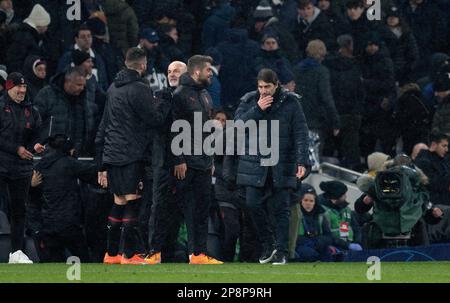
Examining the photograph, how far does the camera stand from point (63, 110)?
21062 mm

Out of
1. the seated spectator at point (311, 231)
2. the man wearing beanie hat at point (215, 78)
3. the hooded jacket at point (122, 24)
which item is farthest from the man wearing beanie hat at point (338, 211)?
the hooded jacket at point (122, 24)

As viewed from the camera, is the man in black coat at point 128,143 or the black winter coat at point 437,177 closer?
the man in black coat at point 128,143

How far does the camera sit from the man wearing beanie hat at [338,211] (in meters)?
22.8

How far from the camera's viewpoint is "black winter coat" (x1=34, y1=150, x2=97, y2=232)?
787 inches

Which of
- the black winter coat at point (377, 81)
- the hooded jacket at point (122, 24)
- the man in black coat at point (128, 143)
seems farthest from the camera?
the black winter coat at point (377, 81)

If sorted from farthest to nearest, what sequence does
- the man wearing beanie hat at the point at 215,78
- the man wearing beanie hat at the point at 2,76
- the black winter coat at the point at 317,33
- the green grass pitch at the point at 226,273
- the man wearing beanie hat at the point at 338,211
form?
the black winter coat at the point at 317,33, the man wearing beanie hat at the point at 215,78, the man wearing beanie hat at the point at 338,211, the man wearing beanie hat at the point at 2,76, the green grass pitch at the point at 226,273

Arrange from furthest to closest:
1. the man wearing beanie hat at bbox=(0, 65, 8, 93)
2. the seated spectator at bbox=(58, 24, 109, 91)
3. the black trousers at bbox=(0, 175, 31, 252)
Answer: the seated spectator at bbox=(58, 24, 109, 91), the man wearing beanie hat at bbox=(0, 65, 8, 93), the black trousers at bbox=(0, 175, 31, 252)

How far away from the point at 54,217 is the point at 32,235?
1.87 feet

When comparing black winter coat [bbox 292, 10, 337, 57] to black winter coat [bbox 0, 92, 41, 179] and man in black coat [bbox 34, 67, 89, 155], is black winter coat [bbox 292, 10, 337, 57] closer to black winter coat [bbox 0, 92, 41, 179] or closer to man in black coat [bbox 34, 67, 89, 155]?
man in black coat [bbox 34, 67, 89, 155]

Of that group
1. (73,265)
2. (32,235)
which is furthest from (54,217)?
(73,265)

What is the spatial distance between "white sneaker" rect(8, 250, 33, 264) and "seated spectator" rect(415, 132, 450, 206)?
21.2 feet

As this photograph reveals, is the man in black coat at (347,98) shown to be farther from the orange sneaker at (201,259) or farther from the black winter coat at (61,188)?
the orange sneaker at (201,259)

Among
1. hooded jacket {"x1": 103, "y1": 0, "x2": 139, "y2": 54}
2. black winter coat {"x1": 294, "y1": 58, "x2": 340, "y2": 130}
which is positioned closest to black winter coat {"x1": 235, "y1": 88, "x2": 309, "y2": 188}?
black winter coat {"x1": 294, "y1": 58, "x2": 340, "y2": 130}

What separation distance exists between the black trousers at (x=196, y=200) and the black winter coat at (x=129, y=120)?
0.59 meters
